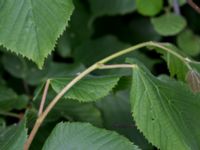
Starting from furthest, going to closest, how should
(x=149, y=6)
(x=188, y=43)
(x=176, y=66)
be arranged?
(x=188, y=43) < (x=149, y=6) < (x=176, y=66)

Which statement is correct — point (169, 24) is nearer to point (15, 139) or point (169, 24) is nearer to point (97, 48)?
point (97, 48)

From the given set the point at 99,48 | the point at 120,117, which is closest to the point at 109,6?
the point at 99,48

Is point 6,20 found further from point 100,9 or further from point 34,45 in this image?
point 100,9

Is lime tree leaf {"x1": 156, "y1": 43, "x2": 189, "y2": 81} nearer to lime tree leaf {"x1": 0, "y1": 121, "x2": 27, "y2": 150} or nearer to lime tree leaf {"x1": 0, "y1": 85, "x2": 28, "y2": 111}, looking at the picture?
lime tree leaf {"x1": 0, "y1": 121, "x2": 27, "y2": 150}

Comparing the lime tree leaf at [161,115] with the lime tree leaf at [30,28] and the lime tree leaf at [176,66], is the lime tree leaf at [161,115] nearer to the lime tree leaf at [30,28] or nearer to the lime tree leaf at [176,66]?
the lime tree leaf at [176,66]

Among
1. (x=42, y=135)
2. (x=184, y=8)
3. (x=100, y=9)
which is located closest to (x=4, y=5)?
(x=42, y=135)
